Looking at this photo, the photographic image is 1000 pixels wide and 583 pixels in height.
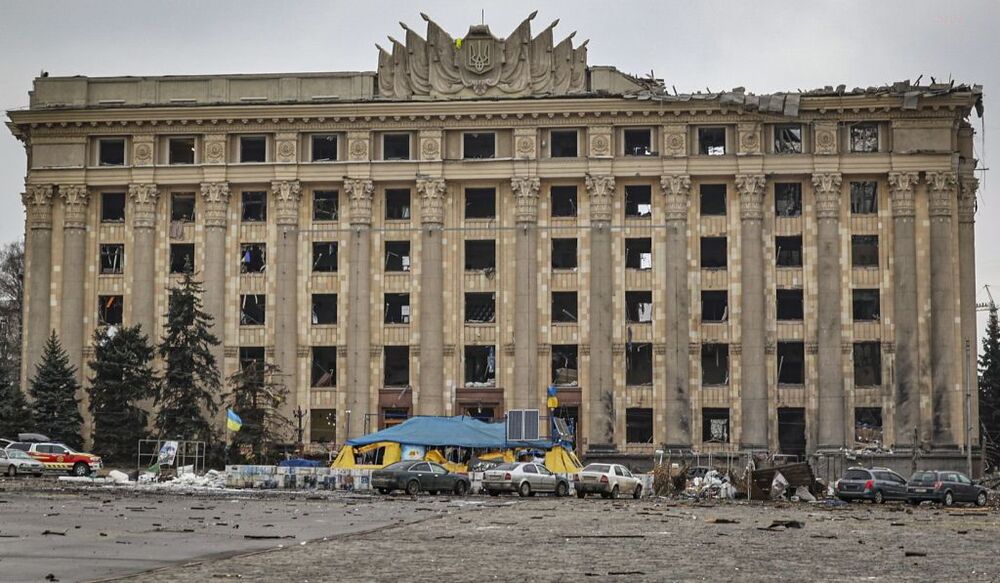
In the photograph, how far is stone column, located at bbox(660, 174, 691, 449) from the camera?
73.4 metres

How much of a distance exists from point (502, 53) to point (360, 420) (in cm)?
2017

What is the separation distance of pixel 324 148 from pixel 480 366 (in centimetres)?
1399

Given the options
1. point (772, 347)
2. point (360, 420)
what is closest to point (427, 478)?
point (360, 420)

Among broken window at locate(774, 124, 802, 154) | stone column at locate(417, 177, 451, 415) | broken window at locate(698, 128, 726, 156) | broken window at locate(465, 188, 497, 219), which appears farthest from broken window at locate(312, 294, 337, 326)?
broken window at locate(774, 124, 802, 154)

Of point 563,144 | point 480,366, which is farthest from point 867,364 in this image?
point 480,366

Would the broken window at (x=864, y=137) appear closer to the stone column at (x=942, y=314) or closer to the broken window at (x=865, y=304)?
the stone column at (x=942, y=314)

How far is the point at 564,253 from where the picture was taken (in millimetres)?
75875

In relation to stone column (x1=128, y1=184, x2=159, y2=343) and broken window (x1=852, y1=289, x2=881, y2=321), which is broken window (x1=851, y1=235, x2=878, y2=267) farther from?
stone column (x1=128, y1=184, x2=159, y2=343)

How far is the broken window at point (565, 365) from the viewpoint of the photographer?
7500cm

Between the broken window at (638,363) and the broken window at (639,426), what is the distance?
146 cm

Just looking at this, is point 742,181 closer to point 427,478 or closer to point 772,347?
point 772,347

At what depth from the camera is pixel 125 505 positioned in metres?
38.6

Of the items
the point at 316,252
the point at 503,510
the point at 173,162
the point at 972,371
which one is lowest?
the point at 503,510

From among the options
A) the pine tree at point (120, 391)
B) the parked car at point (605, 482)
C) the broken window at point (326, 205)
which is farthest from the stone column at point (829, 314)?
the pine tree at point (120, 391)
